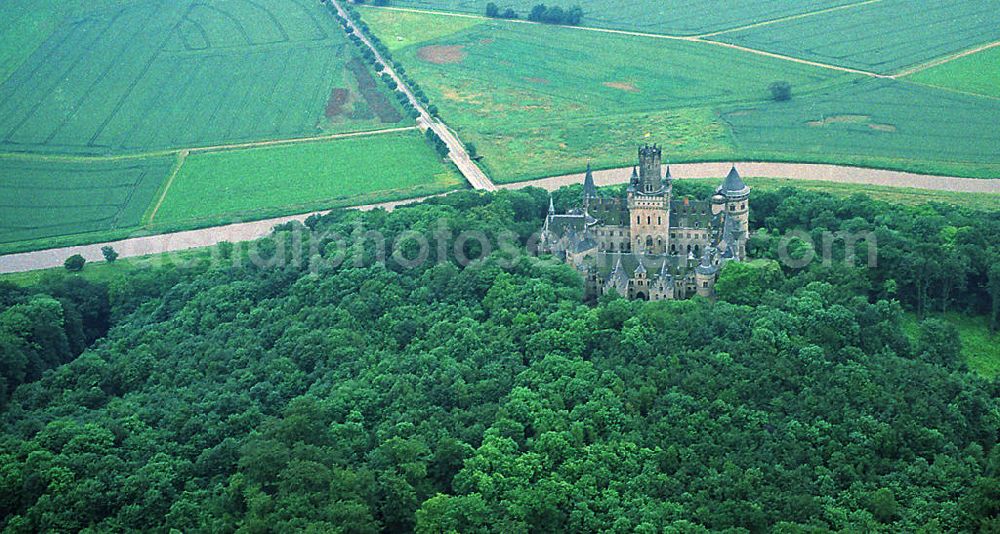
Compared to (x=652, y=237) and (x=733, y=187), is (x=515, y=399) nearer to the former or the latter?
(x=652, y=237)

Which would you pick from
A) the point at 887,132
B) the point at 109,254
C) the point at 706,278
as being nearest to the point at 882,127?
the point at 887,132

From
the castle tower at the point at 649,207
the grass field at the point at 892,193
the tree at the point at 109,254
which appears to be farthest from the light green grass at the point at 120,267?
the grass field at the point at 892,193

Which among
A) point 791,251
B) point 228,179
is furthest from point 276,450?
point 228,179

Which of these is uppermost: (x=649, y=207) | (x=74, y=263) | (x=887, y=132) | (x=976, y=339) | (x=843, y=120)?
(x=843, y=120)

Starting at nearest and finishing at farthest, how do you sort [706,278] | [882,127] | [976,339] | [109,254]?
1. [976,339]
2. [706,278]
3. [109,254]
4. [882,127]

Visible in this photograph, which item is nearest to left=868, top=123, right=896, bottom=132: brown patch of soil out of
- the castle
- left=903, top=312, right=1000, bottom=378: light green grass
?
the castle

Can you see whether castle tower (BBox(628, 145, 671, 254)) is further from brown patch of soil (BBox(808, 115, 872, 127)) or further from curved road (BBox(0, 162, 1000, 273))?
brown patch of soil (BBox(808, 115, 872, 127))

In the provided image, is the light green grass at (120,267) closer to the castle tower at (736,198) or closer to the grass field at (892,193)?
the grass field at (892,193)
